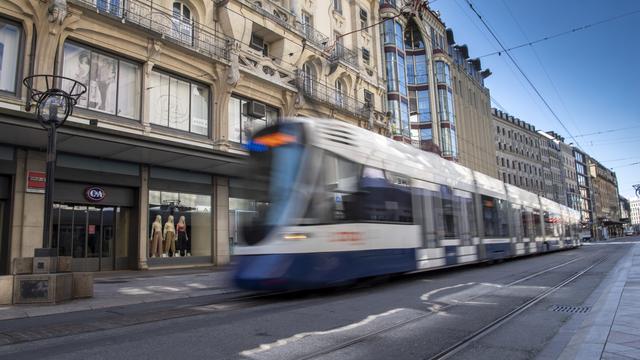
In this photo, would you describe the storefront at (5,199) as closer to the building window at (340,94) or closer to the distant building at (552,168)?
the building window at (340,94)

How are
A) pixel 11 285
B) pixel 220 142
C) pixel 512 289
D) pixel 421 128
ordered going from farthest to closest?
pixel 421 128
pixel 220 142
pixel 512 289
pixel 11 285

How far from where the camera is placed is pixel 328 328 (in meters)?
6.38

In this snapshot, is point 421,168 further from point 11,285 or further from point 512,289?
point 11,285

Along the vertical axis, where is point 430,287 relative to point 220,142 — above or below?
below

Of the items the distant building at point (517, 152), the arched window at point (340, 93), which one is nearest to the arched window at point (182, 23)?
the arched window at point (340, 93)

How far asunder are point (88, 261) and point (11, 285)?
9105 millimetres

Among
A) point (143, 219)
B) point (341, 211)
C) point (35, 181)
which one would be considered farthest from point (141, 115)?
point (341, 211)

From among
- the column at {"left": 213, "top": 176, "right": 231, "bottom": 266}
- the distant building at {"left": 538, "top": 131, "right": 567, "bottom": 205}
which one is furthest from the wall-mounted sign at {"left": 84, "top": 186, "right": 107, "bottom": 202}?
the distant building at {"left": 538, "top": 131, "right": 567, "bottom": 205}

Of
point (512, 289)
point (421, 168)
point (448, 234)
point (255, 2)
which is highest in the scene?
point (255, 2)

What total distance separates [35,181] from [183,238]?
6619 millimetres

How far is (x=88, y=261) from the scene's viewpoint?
1775 cm

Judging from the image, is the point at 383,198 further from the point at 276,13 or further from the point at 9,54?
the point at 276,13

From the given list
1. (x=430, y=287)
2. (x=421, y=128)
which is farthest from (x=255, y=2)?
(x=421, y=128)

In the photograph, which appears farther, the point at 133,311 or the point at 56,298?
the point at 56,298
